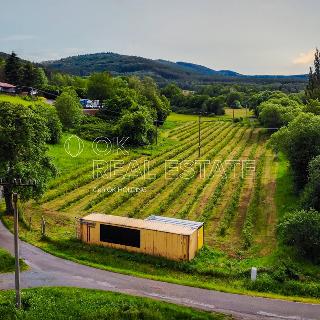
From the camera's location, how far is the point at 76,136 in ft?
205

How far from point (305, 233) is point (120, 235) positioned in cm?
1007

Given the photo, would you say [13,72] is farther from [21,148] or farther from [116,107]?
[21,148]

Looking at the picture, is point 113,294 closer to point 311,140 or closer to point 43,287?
point 43,287

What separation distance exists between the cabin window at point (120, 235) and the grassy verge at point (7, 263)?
4897 mm

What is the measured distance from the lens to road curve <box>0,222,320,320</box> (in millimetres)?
20547

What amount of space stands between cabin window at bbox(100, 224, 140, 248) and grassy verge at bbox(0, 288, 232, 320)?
575 cm

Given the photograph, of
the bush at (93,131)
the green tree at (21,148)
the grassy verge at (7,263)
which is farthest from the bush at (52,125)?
the grassy verge at (7,263)

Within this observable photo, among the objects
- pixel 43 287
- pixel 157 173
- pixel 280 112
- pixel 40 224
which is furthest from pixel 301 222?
pixel 280 112

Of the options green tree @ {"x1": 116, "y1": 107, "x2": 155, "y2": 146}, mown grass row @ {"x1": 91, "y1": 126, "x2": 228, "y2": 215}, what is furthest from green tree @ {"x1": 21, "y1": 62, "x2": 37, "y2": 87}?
mown grass row @ {"x1": 91, "y1": 126, "x2": 228, "y2": 215}

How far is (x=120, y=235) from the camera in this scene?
27.5 m

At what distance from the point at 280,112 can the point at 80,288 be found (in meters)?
63.7

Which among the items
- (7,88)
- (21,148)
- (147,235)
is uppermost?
(7,88)

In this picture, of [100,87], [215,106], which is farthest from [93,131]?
[215,106]

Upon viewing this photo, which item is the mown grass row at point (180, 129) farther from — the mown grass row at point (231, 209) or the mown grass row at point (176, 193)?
the mown grass row at point (231, 209)
